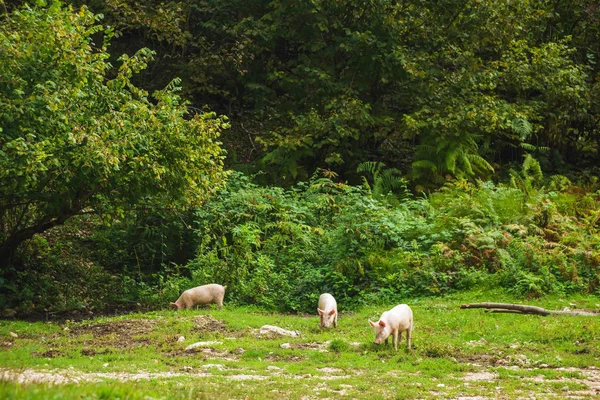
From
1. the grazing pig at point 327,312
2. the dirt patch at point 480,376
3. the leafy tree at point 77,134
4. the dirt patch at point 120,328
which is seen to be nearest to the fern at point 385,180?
the leafy tree at point 77,134

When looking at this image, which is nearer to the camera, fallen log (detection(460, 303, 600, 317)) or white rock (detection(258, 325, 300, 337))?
white rock (detection(258, 325, 300, 337))

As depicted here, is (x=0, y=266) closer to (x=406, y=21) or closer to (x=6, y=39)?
(x=6, y=39)

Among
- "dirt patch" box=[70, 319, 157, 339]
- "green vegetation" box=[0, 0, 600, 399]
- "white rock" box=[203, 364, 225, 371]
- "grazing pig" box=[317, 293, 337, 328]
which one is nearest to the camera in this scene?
"white rock" box=[203, 364, 225, 371]

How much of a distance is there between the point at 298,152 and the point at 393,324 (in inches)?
498

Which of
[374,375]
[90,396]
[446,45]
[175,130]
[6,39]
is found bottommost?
[374,375]

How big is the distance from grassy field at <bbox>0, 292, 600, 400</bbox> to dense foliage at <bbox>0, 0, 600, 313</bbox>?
2112mm

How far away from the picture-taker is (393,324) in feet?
36.9

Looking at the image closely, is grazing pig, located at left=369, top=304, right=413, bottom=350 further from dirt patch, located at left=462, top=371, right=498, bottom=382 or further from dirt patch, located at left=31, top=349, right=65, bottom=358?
dirt patch, located at left=31, top=349, right=65, bottom=358

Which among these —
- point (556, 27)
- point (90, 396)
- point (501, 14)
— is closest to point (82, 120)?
point (90, 396)

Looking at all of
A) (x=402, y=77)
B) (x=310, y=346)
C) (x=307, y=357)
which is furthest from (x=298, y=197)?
(x=307, y=357)

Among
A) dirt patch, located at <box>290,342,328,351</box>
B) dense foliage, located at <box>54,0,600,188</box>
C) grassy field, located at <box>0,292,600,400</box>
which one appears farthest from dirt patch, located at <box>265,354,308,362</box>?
dense foliage, located at <box>54,0,600,188</box>

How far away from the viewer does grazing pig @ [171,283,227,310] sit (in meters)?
15.5

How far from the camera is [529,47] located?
25109 mm

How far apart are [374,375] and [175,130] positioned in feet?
23.6
